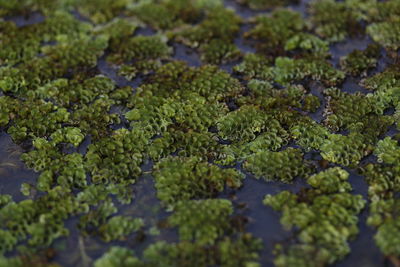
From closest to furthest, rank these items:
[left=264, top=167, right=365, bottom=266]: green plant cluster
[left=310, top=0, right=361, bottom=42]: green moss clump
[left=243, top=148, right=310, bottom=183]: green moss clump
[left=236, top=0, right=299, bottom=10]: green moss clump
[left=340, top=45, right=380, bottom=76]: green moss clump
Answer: [left=264, top=167, right=365, bottom=266]: green plant cluster → [left=243, top=148, right=310, bottom=183]: green moss clump → [left=340, top=45, right=380, bottom=76]: green moss clump → [left=310, top=0, right=361, bottom=42]: green moss clump → [left=236, top=0, right=299, bottom=10]: green moss clump

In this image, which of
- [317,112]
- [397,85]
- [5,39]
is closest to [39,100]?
[5,39]

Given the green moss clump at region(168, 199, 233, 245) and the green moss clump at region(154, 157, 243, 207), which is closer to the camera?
the green moss clump at region(168, 199, 233, 245)

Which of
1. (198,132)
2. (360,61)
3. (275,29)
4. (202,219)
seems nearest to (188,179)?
(202,219)

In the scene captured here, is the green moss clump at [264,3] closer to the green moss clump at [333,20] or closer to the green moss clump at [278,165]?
the green moss clump at [333,20]

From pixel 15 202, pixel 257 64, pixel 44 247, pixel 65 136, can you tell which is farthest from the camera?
pixel 257 64

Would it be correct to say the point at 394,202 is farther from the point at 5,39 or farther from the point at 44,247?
the point at 5,39

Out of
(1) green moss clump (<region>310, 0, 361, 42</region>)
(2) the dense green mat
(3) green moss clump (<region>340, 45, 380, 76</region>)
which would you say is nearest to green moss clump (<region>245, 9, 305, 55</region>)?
(2) the dense green mat

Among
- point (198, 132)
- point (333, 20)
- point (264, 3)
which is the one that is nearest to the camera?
point (198, 132)

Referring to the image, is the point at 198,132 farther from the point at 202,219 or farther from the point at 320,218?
the point at 320,218

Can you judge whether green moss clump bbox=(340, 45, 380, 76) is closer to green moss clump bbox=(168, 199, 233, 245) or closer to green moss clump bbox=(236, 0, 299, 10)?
green moss clump bbox=(236, 0, 299, 10)
